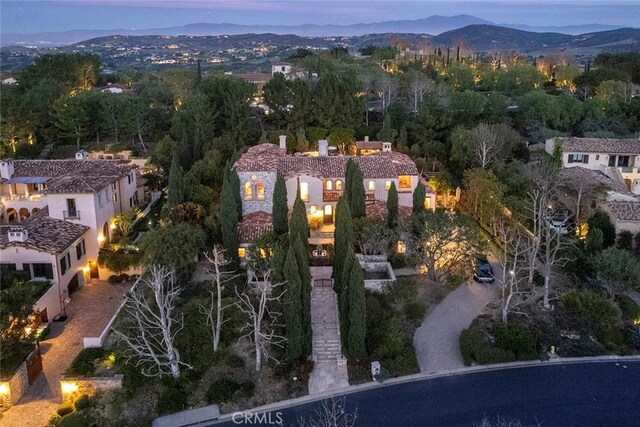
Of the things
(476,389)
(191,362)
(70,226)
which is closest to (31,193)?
(70,226)

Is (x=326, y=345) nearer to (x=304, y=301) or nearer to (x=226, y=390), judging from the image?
(x=304, y=301)

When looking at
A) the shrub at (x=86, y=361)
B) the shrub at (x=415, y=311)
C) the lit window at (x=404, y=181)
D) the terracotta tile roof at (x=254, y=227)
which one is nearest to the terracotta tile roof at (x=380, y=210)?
the lit window at (x=404, y=181)

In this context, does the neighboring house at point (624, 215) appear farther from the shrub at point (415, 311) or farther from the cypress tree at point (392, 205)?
the shrub at point (415, 311)

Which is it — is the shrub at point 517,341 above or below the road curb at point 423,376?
above

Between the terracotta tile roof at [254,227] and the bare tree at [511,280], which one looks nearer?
the bare tree at [511,280]

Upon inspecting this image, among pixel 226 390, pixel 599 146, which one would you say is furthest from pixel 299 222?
pixel 599 146
